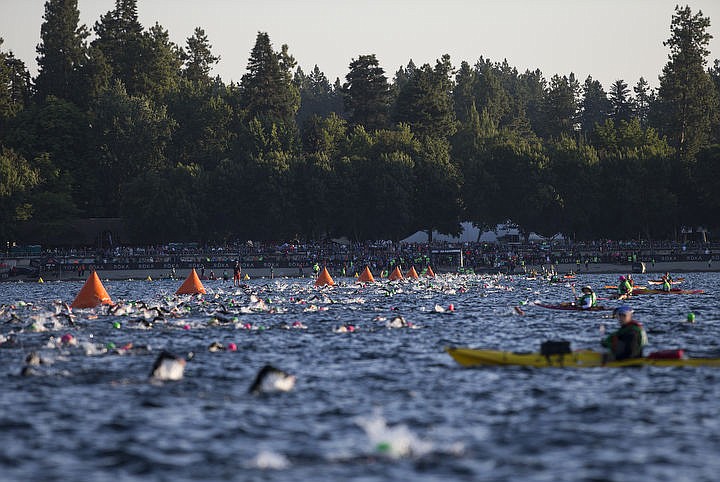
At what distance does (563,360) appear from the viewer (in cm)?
2664

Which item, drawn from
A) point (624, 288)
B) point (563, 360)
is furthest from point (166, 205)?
point (563, 360)

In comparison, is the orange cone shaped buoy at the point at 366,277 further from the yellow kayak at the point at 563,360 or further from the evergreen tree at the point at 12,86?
the evergreen tree at the point at 12,86

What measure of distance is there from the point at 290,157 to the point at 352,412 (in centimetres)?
10244

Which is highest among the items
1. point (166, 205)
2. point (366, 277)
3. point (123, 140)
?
point (123, 140)

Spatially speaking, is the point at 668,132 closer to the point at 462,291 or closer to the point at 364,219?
the point at 364,219

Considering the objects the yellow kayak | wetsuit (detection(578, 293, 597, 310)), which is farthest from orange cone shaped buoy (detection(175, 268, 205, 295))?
the yellow kayak

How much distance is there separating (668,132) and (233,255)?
203 feet

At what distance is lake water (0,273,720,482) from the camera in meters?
16.7

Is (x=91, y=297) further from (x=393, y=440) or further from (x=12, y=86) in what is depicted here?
(x=12, y=86)

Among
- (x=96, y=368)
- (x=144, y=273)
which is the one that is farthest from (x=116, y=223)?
(x=96, y=368)

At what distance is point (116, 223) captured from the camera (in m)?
125

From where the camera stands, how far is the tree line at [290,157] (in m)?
116

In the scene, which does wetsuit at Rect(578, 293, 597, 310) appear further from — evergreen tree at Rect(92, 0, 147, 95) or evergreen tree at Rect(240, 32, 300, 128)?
evergreen tree at Rect(92, 0, 147, 95)

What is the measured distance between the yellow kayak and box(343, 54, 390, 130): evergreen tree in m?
124
